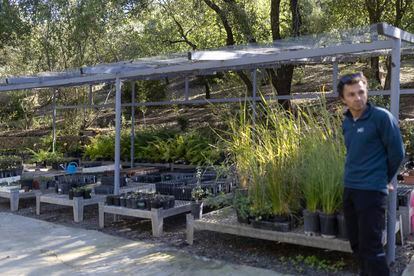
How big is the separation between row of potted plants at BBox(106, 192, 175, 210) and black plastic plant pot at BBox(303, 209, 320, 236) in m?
1.69

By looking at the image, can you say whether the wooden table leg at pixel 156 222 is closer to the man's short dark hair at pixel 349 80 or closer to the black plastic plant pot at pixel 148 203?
the black plastic plant pot at pixel 148 203

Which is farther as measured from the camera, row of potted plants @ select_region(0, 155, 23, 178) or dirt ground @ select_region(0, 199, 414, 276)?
row of potted plants @ select_region(0, 155, 23, 178)

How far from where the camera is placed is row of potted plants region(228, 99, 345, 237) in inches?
142

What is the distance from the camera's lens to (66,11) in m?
11.7

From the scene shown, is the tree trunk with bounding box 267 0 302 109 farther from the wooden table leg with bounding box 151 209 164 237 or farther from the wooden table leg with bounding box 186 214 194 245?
the wooden table leg with bounding box 186 214 194 245

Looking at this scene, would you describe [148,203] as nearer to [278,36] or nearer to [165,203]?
[165,203]

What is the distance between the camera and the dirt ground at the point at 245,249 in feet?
11.9

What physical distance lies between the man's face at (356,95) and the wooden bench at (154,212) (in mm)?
2557

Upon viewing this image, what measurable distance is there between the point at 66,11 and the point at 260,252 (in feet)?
31.9

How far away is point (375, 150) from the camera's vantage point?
2.74 m

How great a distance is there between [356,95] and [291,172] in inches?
49.6

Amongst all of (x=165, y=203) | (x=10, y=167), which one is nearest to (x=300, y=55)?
(x=165, y=203)

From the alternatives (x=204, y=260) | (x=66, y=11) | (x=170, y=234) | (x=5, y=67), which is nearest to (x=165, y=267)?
(x=204, y=260)

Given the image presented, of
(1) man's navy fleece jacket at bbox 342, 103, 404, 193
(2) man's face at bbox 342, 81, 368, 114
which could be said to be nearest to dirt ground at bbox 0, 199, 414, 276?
(1) man's navy fleece jacket at bbox 342, 103, 404, 193
